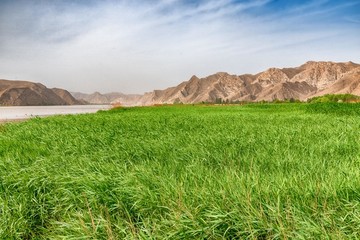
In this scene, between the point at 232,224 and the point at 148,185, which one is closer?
the point at 232,224

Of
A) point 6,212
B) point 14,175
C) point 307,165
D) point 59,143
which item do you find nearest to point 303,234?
point 307,165

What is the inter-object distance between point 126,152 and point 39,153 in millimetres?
2756

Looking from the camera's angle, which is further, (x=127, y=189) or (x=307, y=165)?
(x=307, y=165)

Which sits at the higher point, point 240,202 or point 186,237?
point 240,202

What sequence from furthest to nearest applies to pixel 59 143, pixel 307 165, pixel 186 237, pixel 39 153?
pixel 59 143 < pixel 39 153 < pixel 307 165 < pixel 186 237

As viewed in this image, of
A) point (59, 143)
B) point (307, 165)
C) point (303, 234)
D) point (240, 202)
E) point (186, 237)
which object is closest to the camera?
point (303, 234)

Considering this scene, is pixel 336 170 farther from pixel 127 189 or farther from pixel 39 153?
pixel 39 153

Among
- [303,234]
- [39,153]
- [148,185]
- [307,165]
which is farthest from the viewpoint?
[39,153]

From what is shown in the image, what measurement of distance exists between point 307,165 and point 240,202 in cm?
289

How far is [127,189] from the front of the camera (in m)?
5.26

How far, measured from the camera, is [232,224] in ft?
13.2

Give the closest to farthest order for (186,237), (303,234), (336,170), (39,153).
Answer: (303,234) → (186,237) → (336,170) → (39,153)

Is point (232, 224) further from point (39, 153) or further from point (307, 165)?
point (39, 153)

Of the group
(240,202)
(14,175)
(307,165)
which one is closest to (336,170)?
(307,165)
